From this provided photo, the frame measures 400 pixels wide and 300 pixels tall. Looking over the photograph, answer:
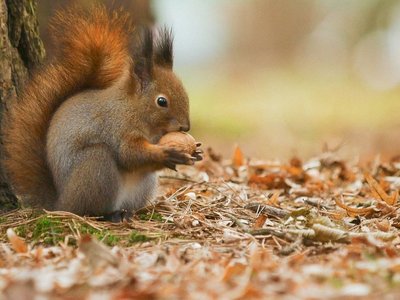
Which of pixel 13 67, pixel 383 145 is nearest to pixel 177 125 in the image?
pixel 13 67

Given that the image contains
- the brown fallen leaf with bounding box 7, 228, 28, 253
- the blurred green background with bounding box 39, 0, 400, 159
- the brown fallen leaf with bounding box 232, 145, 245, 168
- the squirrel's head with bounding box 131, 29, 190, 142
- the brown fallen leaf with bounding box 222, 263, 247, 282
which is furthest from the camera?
the blurred green background with bounding box 39, 0, 400, 159

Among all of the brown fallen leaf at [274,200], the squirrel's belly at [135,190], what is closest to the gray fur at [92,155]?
the squirrel's belly at [135,190]

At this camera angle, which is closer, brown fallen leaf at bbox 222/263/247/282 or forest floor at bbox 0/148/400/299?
forest floor at bbox 0/148/400/299

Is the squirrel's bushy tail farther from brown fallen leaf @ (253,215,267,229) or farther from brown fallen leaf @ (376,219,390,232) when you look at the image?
brown fallen leaf @ (376,219,390,232)

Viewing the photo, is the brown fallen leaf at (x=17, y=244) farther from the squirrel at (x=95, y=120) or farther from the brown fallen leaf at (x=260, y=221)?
the brown fallen leaf at (x=260, y=221)

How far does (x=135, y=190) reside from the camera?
11.3 feet

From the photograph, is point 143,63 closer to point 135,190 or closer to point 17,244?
point 135,190

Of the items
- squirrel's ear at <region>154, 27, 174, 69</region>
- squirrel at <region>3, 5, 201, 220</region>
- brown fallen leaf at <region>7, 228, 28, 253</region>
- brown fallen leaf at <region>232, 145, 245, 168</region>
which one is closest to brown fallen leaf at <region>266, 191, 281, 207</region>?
squirrel at <region>3, 5, 201, 220</region>

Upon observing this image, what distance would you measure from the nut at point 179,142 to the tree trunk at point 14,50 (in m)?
0.85

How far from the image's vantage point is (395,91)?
36.9 ft

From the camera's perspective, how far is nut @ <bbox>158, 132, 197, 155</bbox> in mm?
3326

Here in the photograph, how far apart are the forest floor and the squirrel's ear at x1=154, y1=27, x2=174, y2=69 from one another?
71 cm

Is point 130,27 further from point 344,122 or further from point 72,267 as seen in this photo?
point 344,122

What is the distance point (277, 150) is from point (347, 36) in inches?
233
